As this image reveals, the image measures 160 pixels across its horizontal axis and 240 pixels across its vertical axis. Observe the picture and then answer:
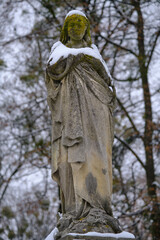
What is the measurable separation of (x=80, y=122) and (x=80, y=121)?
0.02 meters

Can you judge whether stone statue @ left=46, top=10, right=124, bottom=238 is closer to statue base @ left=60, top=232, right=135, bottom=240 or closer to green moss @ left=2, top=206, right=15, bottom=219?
statue base @ left=60, top=232, right=135, bottom=240

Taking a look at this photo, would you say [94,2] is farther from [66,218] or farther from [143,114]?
[66,218]

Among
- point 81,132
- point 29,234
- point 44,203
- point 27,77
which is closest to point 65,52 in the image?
point 81,132

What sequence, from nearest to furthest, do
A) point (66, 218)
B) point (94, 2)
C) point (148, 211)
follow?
point (66, 218) < point (148, 211) < point (94, 2)

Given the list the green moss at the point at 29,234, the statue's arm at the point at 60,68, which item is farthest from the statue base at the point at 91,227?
the green moss at the point at 29,234

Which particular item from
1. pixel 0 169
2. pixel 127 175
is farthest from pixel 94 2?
pixel 0 169

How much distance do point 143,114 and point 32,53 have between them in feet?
15.1

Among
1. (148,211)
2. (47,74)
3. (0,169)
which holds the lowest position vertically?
(148,211)

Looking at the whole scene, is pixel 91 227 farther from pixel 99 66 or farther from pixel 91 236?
pixel 99 66

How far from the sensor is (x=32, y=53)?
16.7 metres

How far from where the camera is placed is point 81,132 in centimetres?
611

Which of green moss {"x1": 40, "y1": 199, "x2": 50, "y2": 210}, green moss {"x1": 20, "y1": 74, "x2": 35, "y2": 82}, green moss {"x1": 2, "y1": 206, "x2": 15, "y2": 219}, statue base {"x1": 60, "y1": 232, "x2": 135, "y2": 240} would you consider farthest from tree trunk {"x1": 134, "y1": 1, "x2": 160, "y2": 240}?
green moss {"x1": 2, "y1": 206, "x2": 15, "y2": 219}

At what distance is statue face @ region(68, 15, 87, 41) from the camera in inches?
267

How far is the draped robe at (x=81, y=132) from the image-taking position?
5.98m
